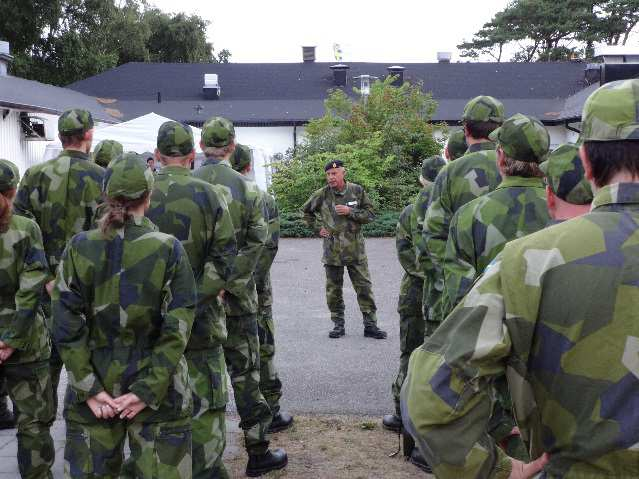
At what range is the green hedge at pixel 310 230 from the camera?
21125 mm

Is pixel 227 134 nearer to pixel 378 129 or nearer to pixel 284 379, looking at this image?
pixel 284 379

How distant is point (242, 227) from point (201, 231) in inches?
31.8

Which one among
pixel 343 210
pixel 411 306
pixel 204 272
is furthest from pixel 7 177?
pixel 343 210

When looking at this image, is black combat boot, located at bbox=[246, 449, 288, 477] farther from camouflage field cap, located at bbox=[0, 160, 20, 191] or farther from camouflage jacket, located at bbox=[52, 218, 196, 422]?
camouflage field cap, located at bbox=[0, 160, 20, 191]

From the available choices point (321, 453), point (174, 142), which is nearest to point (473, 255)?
point (174, 142)

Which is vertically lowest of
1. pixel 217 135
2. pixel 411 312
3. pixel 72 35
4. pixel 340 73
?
pixel 411 312

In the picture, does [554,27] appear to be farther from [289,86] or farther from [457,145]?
[457,145]

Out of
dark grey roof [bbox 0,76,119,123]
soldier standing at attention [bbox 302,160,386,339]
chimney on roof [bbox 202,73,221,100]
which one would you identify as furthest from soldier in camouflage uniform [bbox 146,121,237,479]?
chimney on roof [bbox 202,73,221,100]

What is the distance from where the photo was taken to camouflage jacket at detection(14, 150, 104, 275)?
5309 mm

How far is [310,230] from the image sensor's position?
21.4 meters

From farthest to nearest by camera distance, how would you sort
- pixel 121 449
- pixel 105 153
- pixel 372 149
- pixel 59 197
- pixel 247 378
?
pixel 372 149 → pixel 105 153 → pixel 59 197 → pixel 247 378 → pixel 121 449

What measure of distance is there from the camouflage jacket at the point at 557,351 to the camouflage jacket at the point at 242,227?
333 cm

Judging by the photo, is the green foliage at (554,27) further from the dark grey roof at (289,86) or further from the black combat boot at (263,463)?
the black combat boot at (263,463)

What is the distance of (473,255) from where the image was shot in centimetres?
372
